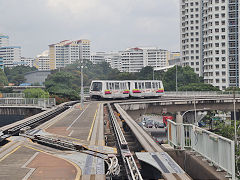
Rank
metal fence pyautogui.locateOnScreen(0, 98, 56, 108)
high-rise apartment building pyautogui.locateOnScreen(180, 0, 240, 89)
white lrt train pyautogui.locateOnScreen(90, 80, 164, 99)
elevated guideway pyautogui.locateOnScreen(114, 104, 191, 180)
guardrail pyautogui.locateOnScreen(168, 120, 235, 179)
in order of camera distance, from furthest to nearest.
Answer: high-rise apartment building pyautogui.locateOnScreen(180, 0, 240, 89) → white lrt train pyautogui.locateOnScreen(90, 80, 164, 99) → metal fence pyautogui.locateOnScreen(0, 98, 56, 108) → elevated guideway pyautogui.locateOnScreen(114, 104, 191, 180) → guardrail pyautogui.locateOnScreen(168, 120, 235, 179)

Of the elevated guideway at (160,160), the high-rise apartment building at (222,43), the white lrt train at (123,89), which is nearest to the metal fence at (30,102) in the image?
the white lrt train at (123,89)

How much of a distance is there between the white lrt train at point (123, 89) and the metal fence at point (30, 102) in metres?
11.6

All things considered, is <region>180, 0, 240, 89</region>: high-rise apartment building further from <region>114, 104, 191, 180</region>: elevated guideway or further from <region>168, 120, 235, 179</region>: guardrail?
<region>168, 120, 235, 179</region>: guardrail

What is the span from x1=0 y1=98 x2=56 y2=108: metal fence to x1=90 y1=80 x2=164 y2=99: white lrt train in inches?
457

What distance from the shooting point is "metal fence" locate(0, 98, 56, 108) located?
50531mm

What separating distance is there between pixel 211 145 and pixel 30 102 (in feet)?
144

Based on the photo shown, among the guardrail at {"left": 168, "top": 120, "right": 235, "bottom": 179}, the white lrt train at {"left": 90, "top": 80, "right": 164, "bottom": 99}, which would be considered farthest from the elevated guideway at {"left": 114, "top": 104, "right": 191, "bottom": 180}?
the white lrt train at {"left": 90, "top": 80, "right": 164, "bottom": 99}

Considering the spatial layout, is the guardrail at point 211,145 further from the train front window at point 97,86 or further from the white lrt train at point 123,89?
the train front window at point 97,86

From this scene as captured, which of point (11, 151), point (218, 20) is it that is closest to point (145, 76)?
point (218, 20)

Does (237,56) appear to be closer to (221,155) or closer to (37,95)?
(37,95)

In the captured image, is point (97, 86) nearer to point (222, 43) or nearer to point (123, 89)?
point (123, 89)

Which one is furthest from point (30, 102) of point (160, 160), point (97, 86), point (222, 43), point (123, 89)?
point (222, 43)

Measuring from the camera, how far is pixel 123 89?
66062 mm

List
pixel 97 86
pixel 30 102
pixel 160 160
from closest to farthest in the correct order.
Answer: pixel 160 160, pixel 30 102, pixel 97 86
